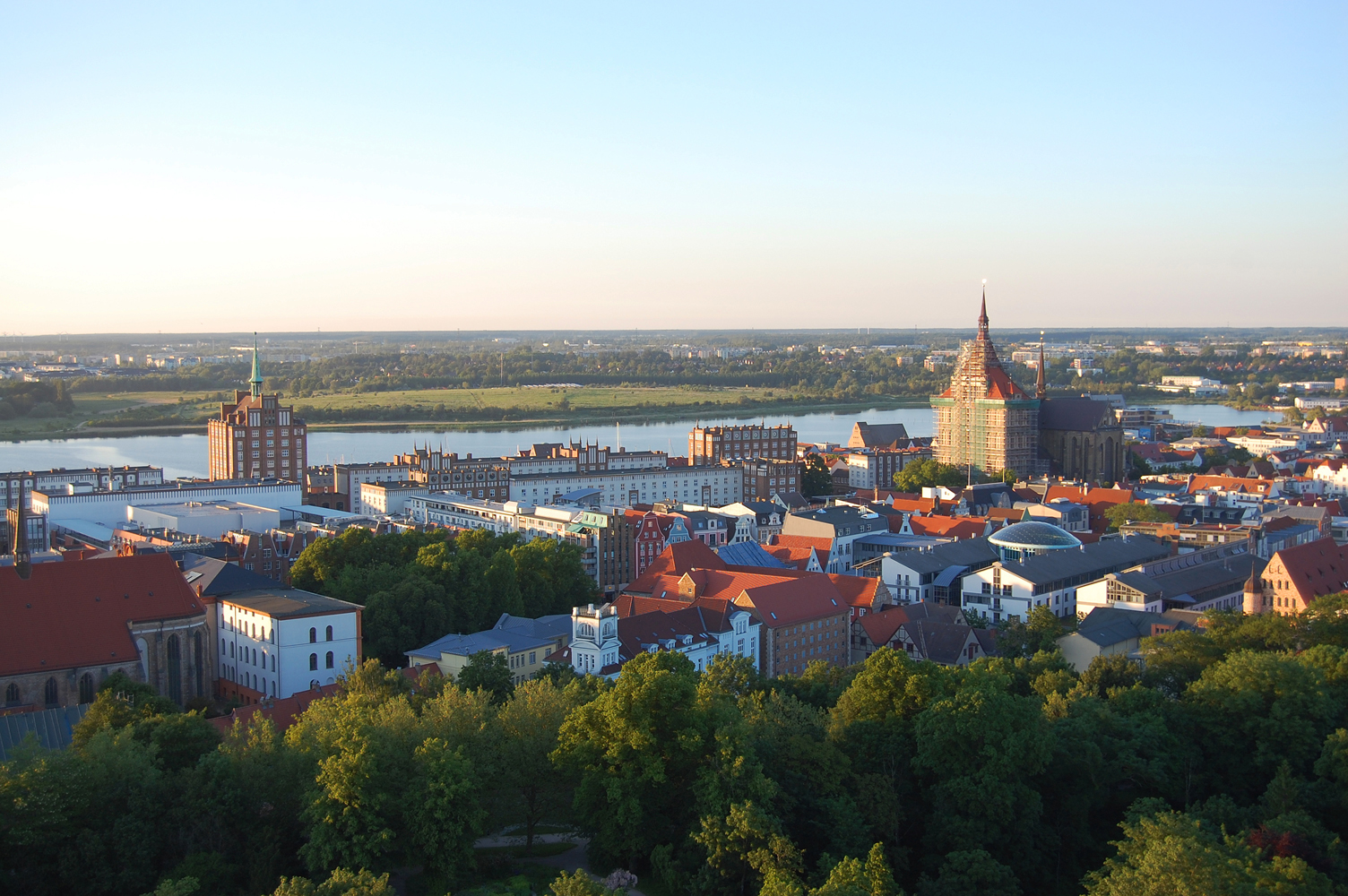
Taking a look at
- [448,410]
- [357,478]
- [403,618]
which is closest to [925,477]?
[357,478]

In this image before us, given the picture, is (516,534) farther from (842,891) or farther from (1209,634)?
(842,891)

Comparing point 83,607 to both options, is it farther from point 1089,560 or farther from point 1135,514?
point 1135,514

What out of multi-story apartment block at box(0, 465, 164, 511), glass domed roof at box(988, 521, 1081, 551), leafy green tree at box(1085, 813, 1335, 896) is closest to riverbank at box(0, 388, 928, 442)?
multi-story apartment block at box(0, 465, 164, 511)

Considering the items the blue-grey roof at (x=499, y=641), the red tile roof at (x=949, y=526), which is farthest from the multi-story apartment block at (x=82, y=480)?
the red tile roof at (x=949, y=526)

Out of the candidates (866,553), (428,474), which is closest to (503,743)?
(866,553)

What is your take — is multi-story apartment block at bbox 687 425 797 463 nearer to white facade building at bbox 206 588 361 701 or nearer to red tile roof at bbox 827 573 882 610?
red tile roof at bbox 827 573 882 610

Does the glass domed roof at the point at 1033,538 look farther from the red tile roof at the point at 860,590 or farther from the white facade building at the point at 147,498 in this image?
the white facade building at the point at 147,498
